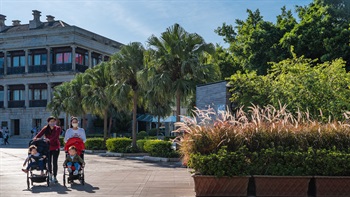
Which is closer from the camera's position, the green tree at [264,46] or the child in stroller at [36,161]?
the child in stroller at [36,161]

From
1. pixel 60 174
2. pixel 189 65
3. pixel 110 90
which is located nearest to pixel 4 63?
pixel 110 90

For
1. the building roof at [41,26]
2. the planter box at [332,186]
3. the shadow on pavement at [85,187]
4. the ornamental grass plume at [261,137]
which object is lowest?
the shadow on pavement at [85,187]

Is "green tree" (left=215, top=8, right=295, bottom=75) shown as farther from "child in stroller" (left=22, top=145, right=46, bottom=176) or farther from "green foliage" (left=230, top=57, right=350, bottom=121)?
"child in stroller" (left=22, top=145, right=46, bottom=176)

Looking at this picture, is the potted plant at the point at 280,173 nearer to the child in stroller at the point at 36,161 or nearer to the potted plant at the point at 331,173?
the potted plant at the point at 331,173

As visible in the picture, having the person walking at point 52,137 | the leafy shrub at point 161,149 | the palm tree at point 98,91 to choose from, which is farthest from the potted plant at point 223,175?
the palm tree at point 98,91

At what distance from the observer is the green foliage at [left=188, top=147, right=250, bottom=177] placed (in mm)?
8969

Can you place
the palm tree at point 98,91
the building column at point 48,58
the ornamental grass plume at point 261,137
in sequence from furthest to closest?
the building column at point 48,58, the palm tree at point 98,91, the ornamental grass plume at point 261,137

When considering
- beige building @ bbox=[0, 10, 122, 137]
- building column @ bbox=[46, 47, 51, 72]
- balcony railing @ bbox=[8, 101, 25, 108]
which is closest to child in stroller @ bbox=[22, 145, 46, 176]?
beige building @ bbox=[0, 10, 122, 137]

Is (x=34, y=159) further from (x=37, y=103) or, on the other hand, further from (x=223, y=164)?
(x=37, y=103)

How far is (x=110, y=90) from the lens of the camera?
83.3 ft

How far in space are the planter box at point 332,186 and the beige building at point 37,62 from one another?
154 feet

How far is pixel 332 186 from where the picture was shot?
913 centimetres

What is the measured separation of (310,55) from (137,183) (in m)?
17.0

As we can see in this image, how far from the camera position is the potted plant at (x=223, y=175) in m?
8.99
